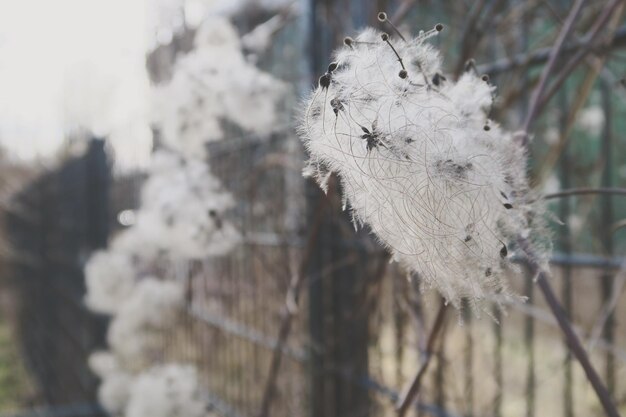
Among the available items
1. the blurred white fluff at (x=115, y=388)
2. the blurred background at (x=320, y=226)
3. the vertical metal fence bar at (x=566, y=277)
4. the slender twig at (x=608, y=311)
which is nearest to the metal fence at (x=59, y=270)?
the blurred background at (x=320, y=226)

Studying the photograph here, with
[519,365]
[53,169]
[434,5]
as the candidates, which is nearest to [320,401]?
[434,5]

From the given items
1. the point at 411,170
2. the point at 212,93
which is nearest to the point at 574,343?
the point at 411,170

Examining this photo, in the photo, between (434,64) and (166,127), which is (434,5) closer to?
(166,127)

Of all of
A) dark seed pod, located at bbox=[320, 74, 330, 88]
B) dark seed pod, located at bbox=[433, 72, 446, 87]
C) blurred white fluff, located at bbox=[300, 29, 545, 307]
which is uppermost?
dark seed pod, located at bbox=[433, 72, 446, 87]

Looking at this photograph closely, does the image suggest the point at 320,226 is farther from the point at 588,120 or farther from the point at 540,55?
the point at 588,120

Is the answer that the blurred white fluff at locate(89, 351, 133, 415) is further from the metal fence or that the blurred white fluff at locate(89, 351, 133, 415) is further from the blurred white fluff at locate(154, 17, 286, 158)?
the metal fence

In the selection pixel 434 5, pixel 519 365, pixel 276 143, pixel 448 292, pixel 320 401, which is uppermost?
pixel 434 5

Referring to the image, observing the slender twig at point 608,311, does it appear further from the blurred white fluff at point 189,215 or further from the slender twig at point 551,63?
the blurred white fluff at point 189,215

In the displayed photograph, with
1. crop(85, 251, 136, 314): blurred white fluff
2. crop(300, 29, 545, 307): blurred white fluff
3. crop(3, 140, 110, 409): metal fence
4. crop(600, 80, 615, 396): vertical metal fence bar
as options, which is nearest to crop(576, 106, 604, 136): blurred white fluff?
crop(600, 80, 615, 396): vertical metal fence bar
